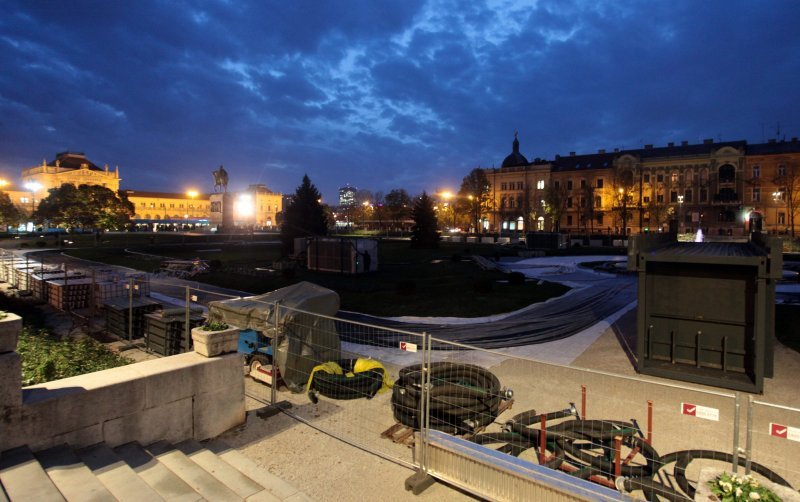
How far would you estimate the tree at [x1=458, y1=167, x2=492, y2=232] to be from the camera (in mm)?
91562

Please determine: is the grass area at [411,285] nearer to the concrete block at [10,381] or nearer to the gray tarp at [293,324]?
the gray tarp at [293,324]

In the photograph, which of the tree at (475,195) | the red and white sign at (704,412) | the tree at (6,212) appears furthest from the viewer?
the tree at (475,195)

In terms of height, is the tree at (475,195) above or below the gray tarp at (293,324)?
above

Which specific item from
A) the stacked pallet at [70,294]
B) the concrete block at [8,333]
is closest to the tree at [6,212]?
the stacked pallet at [70,294]

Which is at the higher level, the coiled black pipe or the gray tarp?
the gray tarp

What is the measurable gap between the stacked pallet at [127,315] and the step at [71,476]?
8544 millimetres

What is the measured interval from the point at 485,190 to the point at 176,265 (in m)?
70.1

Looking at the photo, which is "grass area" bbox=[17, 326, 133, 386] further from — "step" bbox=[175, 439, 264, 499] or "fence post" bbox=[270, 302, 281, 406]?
"fence post" bbox=[270, 302, 281, 406]

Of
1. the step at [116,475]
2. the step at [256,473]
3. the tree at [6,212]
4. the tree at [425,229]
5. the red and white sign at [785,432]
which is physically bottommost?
the step at [256,473]

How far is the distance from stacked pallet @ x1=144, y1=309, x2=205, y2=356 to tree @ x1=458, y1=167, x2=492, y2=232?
82.8 m

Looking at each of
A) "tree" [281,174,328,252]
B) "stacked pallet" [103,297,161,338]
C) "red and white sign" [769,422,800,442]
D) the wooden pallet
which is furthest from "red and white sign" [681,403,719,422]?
"tree" [281,174,328,252]

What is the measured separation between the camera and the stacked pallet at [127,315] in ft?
46.1

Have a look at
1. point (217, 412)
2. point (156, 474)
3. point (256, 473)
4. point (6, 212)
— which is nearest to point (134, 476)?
point (156, 474)

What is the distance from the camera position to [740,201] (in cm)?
7419
